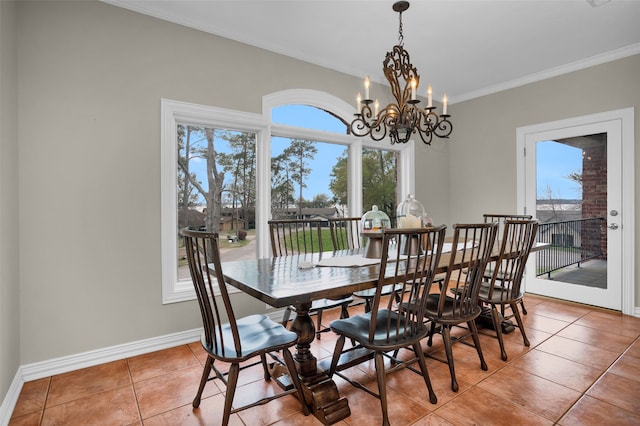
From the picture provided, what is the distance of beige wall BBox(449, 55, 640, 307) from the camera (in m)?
3.63

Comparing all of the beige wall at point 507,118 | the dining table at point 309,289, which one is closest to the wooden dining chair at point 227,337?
the dining table at point 309,289

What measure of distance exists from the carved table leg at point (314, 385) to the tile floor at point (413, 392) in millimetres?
60

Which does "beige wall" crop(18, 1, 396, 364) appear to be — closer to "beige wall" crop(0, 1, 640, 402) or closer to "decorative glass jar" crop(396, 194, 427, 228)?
"beige wall" crop(0, 1, 640, 402)

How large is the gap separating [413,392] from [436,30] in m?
3.00

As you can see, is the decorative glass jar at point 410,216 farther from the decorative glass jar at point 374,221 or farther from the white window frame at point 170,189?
the white window frame at point 170,189

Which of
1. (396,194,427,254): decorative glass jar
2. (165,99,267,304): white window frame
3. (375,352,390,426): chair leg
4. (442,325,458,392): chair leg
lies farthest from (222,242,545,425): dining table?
(165,99,267,304): white window frame

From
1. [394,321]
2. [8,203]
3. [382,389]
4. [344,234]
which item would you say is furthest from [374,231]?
[8,203]

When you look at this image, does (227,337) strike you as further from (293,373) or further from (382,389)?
(382,389)

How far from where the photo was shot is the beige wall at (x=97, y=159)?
231 centimetres

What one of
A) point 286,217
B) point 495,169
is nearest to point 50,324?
point 286,217

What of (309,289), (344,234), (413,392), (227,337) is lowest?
(413,392)

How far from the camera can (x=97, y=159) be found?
253cm

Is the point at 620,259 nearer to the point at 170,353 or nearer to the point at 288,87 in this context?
the point at 288,87

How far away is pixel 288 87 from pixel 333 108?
0.61 m
